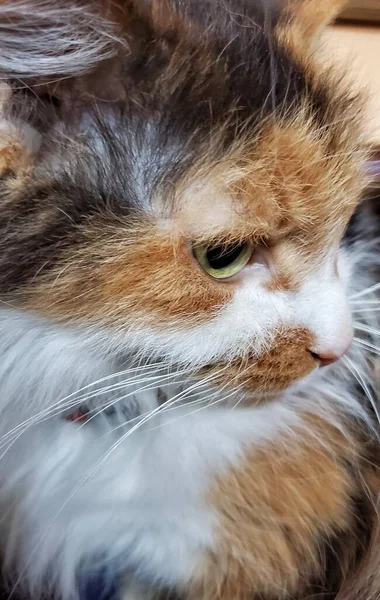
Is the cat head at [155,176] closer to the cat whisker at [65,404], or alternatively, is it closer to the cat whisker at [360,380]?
the cat whisker at [65,404]

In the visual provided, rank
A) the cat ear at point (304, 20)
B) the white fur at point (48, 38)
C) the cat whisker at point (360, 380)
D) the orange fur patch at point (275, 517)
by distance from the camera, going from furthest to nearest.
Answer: the cat whisker at point (360, 380), the orange fur patch at point (275, 517), the cat ear at point (304, 20), the white fur at point (48, 38)

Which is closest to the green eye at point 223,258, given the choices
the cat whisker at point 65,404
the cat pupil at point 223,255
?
the cat pupil at point 223,255

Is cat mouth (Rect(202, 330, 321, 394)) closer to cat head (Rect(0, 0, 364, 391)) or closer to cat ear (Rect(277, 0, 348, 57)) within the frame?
cat head (Rect(0, 0, 364, 391))

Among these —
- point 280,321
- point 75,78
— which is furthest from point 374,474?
point 75,78

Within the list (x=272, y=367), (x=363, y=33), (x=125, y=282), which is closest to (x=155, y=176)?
(x=125, y=282)

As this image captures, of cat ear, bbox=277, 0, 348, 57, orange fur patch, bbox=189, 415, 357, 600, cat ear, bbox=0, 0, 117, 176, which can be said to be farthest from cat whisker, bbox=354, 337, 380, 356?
cat ear, bbox=0, 0, 117, 176

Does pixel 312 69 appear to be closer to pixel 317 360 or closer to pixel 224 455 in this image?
pixel 317 360

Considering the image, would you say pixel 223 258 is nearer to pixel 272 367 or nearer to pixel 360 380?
pixel 272 367

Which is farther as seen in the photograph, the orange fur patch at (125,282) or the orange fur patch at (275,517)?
the orange fur patch at (275,517)
